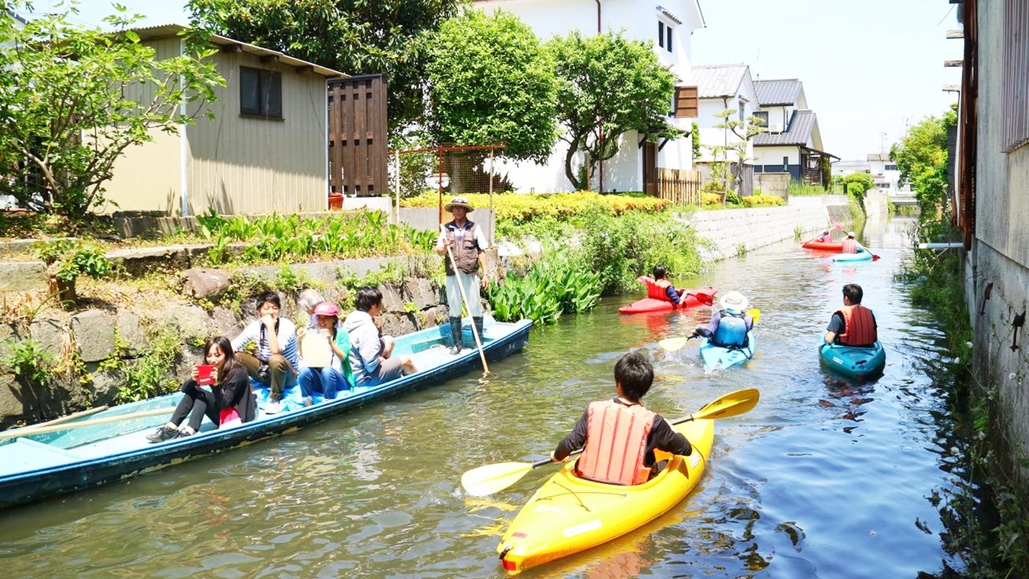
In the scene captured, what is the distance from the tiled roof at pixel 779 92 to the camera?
209ft

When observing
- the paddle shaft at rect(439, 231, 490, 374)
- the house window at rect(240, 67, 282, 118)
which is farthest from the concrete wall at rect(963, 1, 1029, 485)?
the house window at rect(240, 67, 282, 118)

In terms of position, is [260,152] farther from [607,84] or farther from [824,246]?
[824,246]

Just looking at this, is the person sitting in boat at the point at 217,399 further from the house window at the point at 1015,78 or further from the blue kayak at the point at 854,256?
the blue kayak at the point at 854,256

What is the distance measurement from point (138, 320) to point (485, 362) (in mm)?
4814

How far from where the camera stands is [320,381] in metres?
10.1

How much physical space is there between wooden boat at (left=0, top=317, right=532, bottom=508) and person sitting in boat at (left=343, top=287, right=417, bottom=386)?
214 mm

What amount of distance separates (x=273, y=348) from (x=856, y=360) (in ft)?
23.9

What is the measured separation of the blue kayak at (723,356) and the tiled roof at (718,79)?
36.6m

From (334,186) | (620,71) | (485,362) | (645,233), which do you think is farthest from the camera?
(620,71)

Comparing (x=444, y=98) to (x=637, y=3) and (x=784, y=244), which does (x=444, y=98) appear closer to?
(x=637, y=3)

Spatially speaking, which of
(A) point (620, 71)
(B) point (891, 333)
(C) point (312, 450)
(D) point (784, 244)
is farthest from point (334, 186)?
(D) point (784, 244)

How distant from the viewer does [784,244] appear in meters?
38.4

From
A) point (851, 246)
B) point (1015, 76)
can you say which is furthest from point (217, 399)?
point (851, 246)

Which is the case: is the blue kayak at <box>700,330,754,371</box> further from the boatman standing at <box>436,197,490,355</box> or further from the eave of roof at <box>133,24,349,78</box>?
the eave of roof at <box>133,24,349,78</box>
